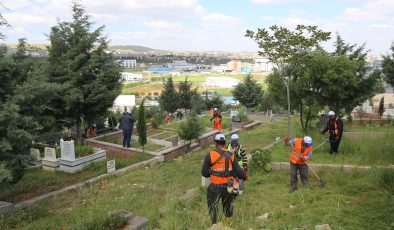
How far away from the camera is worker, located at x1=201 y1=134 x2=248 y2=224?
573cm

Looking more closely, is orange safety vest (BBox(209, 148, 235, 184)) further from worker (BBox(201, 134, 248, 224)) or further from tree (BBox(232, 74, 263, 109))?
tree (BBox(232, 74, 263, 109))

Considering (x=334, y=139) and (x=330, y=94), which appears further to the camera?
(x=330, y=94)

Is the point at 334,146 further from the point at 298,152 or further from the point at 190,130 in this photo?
the point at 190,130

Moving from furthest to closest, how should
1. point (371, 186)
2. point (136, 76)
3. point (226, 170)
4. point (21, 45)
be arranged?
point (136, 76) < point (21, 45) < point (371, 186) < point (226, 170)

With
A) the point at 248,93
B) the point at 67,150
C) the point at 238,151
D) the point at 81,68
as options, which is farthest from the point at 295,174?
the point at 248,93

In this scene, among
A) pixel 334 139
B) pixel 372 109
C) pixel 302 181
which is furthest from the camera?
pixel 372 109

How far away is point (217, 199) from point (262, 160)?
13.9ft

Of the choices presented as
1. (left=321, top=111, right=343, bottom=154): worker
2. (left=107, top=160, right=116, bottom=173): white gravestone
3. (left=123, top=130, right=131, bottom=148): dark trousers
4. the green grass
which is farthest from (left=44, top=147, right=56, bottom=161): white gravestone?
(left=321, top=111, right=343, bottom=154): worker

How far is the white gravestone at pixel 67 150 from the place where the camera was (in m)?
11.9

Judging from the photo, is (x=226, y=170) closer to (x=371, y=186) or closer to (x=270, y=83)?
(x=371, y=186)

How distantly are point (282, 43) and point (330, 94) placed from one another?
418cm

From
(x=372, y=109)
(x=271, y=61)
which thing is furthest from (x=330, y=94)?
(x=372, y=109)

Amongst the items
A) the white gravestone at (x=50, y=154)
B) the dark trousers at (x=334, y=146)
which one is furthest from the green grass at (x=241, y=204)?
the white gravestone at (x=50, y=154)

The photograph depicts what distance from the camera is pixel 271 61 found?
1429 centimetres
